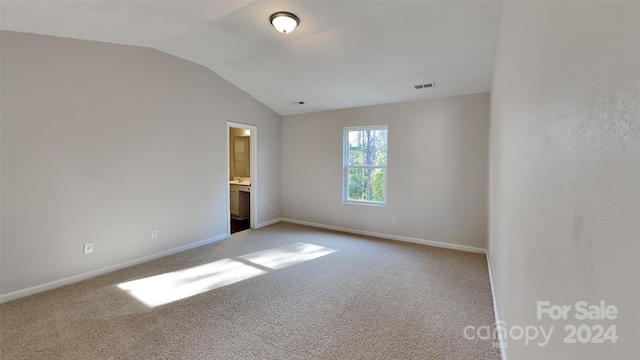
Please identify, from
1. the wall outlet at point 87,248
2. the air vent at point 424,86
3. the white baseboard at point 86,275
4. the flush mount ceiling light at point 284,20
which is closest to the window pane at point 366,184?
the air vent at point 424,86

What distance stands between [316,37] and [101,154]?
9.75 ft

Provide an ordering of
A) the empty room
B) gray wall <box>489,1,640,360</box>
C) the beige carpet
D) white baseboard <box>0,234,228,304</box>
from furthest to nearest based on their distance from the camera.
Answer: white baseboard <box>0,234,228,304</box> < the beige carpet < the empty room < gray wall <box>489,1,640,360</box>

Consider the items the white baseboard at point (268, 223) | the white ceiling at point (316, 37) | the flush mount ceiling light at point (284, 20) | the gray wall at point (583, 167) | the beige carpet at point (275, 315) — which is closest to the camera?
the gray wall at point (583, 167)

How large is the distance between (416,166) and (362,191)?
1.17 metres

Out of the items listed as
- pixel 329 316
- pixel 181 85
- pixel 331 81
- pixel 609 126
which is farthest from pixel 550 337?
pixel 181 85

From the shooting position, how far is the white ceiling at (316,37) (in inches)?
98.0

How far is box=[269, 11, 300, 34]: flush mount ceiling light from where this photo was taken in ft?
8.63

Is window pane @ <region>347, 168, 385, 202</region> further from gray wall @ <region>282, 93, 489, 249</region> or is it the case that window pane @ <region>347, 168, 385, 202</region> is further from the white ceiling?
the white ceiling

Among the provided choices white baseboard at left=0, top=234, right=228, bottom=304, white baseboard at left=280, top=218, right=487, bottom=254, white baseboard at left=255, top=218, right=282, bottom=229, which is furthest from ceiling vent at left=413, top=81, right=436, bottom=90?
white baseboard at left=0, top=234, right=228, bottom=304

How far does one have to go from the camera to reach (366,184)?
5227mm

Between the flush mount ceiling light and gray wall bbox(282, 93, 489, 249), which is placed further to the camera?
gray wall bbox(282, 93, 489, 249)

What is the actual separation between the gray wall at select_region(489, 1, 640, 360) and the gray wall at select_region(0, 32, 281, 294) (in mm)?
4152

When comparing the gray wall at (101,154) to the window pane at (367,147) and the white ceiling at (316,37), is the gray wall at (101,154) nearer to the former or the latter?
the white ceiling at (316,37)

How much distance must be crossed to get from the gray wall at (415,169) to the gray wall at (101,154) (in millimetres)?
1895
